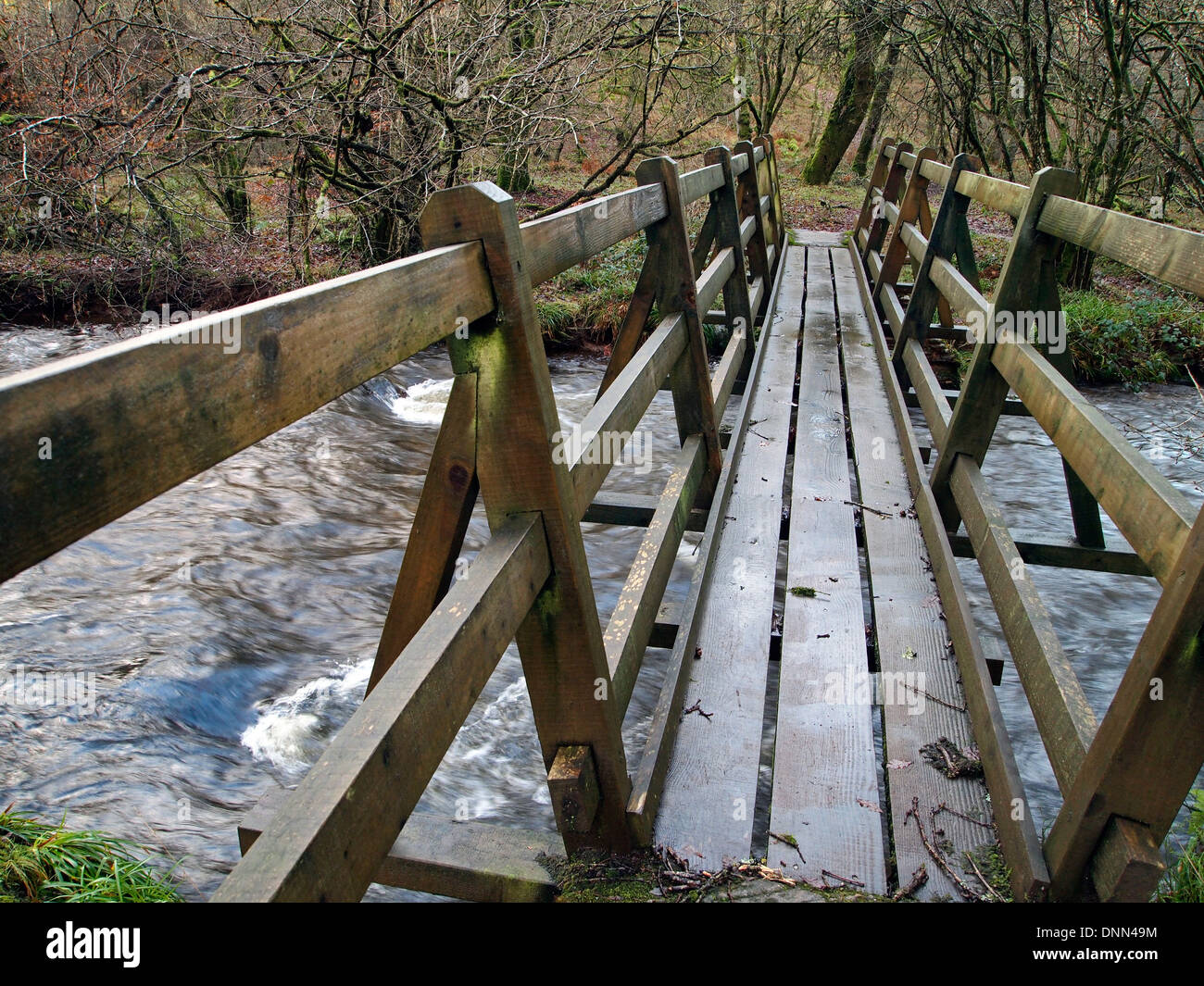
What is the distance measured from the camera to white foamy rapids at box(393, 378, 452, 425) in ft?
28.1

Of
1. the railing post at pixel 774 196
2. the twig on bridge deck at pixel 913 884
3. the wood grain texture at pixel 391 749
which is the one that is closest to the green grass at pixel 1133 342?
the railing post at pixel 774 196

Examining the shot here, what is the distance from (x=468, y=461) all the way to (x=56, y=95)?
1025 cm

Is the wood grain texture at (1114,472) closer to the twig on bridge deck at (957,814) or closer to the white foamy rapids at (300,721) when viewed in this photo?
the twig on bridge deck at (957,814)

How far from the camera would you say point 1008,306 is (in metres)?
3.55

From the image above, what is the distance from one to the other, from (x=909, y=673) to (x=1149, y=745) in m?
1.18

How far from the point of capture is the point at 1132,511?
6.62ft

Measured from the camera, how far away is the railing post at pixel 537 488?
5.45 feet

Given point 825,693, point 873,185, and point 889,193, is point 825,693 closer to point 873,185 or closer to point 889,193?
point 889,193

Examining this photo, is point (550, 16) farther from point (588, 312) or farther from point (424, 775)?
point (424, 775)

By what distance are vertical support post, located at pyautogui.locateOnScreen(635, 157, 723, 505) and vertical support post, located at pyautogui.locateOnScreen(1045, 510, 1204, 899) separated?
2430mm

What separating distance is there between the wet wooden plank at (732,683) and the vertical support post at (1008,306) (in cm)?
89

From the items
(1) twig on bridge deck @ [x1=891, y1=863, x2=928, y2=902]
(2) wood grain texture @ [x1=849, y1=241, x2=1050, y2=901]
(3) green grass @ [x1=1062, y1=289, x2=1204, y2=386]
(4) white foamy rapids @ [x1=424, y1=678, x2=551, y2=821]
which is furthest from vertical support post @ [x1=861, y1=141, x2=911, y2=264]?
(1) twig on bridge deck @ [x1=891, y1=863, x2=928, y2=902]

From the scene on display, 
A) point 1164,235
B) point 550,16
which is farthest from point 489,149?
point 1164,235

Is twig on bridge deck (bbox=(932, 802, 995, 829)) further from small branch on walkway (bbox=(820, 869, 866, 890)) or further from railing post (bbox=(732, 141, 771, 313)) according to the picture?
railing post (bbox=(732, 141, 771, 313))
